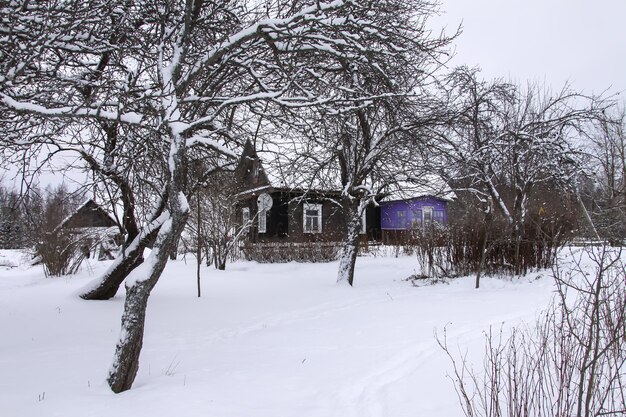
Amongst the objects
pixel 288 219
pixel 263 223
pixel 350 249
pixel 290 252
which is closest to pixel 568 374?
pixel 350 249

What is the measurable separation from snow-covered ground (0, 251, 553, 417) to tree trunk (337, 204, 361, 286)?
0.66 m

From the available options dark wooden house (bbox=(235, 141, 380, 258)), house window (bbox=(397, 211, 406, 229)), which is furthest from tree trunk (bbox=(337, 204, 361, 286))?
house window (bbox=(397, 211, 406, 229))

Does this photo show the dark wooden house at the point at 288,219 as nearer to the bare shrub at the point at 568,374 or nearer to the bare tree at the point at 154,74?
the bare tree at the point at 154,74

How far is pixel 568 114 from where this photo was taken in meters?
12.7

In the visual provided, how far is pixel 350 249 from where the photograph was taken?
34.9ft

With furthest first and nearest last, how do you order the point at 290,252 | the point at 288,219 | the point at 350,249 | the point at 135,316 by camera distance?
the point at 288,219 < the point at 290,252 < the point at 350,249 < the point at 135,316

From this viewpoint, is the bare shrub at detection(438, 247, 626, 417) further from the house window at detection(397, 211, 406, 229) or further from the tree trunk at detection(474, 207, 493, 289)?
the house window at detection(397, 211, 406, 229)

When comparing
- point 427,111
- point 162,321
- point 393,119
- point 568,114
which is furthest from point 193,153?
point 568,114

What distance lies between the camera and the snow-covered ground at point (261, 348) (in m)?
3.53

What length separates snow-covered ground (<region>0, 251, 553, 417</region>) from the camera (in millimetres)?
3531

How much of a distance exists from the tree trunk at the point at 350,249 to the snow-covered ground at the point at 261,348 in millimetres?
657

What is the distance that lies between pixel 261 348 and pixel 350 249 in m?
5.56

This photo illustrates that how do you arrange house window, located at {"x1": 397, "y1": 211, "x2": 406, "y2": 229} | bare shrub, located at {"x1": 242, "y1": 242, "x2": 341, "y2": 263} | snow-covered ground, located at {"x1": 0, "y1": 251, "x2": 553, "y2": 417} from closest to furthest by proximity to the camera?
snow-covered ground, located at {"x1": 0, "y1": 251, "x2": 553, "y2": 417}
bare shrub, located at {"x1": 242, "y1": 242, "x2": 341, "y2": 263}
house window, located at {"x1": 397, "y1": 211, "x2": 406, "y2": 229}

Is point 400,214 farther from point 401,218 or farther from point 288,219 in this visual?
point 288,219
